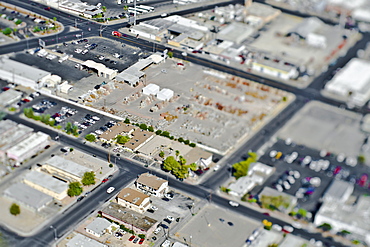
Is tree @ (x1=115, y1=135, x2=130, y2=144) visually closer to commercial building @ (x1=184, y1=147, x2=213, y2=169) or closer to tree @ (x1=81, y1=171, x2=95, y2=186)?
commercial building @ (x1=184, y1=147, x2=213, y2=169)

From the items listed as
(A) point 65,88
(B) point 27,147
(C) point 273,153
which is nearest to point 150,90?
(A) point 65,88

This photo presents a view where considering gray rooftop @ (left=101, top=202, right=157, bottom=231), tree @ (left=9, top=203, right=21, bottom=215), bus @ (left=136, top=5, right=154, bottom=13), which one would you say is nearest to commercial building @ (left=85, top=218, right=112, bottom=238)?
gray rooftop @ (left=101, top=202, right=157, bottom=231)

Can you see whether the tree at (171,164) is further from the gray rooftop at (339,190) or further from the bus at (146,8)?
the bus at (146,8)

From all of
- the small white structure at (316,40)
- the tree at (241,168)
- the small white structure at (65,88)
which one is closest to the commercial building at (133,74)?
the small white structure at (65,88)

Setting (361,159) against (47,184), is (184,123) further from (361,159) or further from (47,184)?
(361,159)

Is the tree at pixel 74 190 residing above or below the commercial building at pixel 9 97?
below

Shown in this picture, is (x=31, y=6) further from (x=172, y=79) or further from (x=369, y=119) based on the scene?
(x=369, y=119)

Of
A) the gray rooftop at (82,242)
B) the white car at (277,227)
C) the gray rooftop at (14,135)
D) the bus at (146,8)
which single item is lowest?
the white car at (277,227)
